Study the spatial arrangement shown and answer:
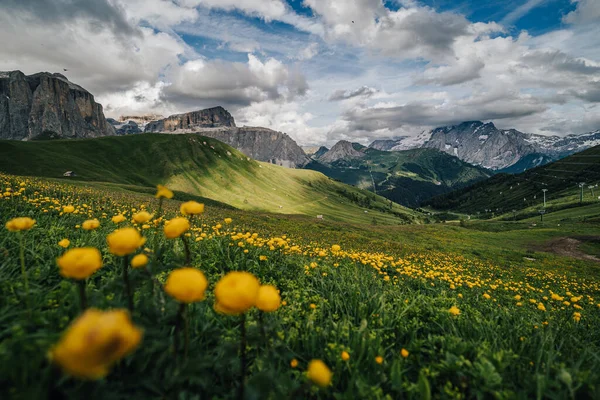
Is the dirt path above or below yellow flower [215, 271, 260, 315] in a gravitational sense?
below

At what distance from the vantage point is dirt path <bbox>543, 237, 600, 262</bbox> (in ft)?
144

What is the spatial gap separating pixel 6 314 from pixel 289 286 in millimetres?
4098

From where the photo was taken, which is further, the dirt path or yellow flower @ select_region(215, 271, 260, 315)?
the dirt path

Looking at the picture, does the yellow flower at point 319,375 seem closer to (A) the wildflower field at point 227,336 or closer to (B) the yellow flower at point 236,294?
(A) the wildflower field at point 227,336

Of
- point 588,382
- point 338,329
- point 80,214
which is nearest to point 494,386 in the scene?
point 588,382

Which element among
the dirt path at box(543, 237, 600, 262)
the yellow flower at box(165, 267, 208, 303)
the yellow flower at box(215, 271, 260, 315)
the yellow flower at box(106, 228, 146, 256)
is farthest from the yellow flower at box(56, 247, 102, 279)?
the dirt path at box(543, 237, 600, 262)

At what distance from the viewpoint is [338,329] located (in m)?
3.92

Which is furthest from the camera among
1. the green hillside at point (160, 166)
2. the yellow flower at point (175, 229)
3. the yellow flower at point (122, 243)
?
the green hillside at point (160, 166)

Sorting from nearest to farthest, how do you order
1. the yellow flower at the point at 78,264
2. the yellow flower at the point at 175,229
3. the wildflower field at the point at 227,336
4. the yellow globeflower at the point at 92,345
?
1. the yellow globeflower at the point at 92,345
2. the wildflower field at the point at 227,336
3. the yellow flower at the point at 78,264
4. the yellow flower at the point at 175,229

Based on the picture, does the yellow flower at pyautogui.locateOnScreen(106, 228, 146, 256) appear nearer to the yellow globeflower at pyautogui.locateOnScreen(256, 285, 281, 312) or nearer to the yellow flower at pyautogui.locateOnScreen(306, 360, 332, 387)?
the yellow globeflower at pyautogui.locateOnScreen(256, 285, 281, 312)

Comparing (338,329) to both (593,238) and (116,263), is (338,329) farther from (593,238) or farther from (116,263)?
(593,238)

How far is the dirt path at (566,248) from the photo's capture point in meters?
43.8

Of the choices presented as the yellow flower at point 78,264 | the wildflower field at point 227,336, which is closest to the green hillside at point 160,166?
the wildflower field at point 227,336

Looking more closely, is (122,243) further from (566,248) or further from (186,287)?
(566,248)
